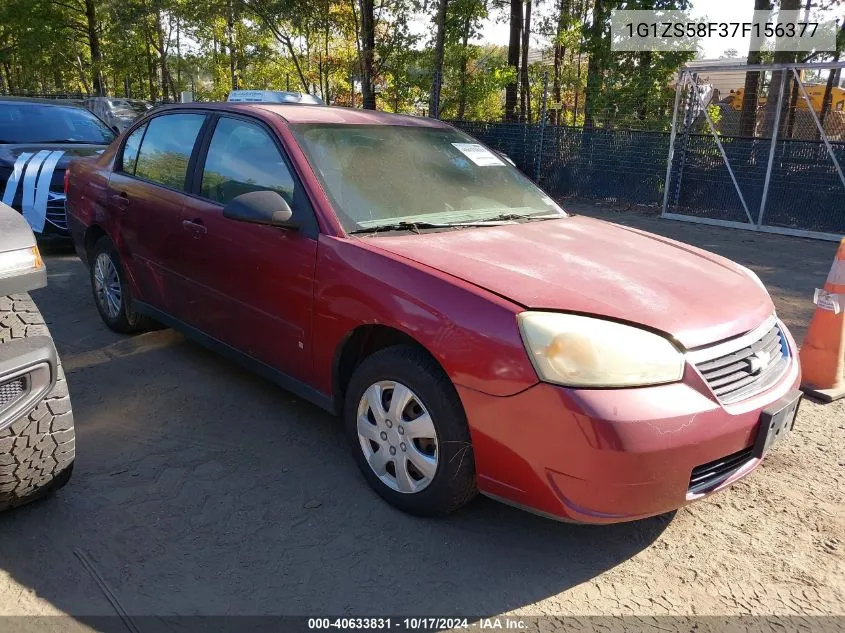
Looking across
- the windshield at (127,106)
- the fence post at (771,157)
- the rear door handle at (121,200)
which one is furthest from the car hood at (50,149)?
the windshield at (127,106)

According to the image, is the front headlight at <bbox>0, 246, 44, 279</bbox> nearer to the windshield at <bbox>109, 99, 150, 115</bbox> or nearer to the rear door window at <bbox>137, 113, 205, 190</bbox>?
the rear door window at <bbox>137, 113, 205, 190</bbox>

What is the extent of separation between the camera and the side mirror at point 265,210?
3084mm

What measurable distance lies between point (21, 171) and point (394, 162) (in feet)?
18.4

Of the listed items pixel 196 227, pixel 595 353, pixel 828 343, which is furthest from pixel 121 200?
pixel 828 343

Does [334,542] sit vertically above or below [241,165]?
below

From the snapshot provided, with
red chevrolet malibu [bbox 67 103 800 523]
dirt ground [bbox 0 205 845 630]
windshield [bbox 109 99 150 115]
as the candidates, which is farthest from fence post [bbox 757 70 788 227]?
windshield [bbox 109 99 150 115]

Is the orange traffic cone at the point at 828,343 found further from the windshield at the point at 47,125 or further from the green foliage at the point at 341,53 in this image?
the green foliage at the point at 341,53

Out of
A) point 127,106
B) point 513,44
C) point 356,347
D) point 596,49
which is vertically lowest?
point 356,347

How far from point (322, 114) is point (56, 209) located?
16.0 feet

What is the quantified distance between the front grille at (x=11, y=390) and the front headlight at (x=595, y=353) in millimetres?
1731

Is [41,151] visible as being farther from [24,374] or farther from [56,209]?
[24,374]

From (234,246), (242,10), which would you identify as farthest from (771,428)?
(242,10)

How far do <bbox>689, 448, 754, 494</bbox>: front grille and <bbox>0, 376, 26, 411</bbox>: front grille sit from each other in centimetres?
234

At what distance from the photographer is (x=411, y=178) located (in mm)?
3477
